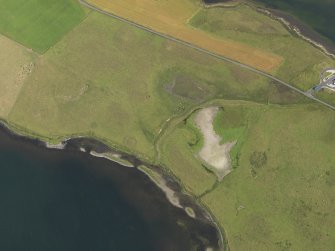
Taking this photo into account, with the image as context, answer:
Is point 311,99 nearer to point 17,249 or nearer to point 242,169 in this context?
point 242,169

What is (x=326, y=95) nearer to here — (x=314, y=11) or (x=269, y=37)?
(x=269, y=37)

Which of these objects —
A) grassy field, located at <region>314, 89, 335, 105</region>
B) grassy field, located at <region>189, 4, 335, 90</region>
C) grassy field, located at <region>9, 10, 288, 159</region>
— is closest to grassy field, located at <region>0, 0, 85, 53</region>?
grassy field, located at <region>9, 10, 288, 159</region>

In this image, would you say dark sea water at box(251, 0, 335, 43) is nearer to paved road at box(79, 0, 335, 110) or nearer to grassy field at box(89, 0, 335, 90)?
grassy field at box(89, 0, 335, 90)

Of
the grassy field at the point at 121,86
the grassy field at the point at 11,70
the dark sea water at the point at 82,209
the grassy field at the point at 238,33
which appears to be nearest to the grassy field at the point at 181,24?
the grassy field at the point at 238,33

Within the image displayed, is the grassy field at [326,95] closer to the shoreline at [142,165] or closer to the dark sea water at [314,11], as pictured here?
the dark sea water at [314,11]

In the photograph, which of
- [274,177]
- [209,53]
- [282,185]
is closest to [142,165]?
[274,177]

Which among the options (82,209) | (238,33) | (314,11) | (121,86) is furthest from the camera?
(314,11)
